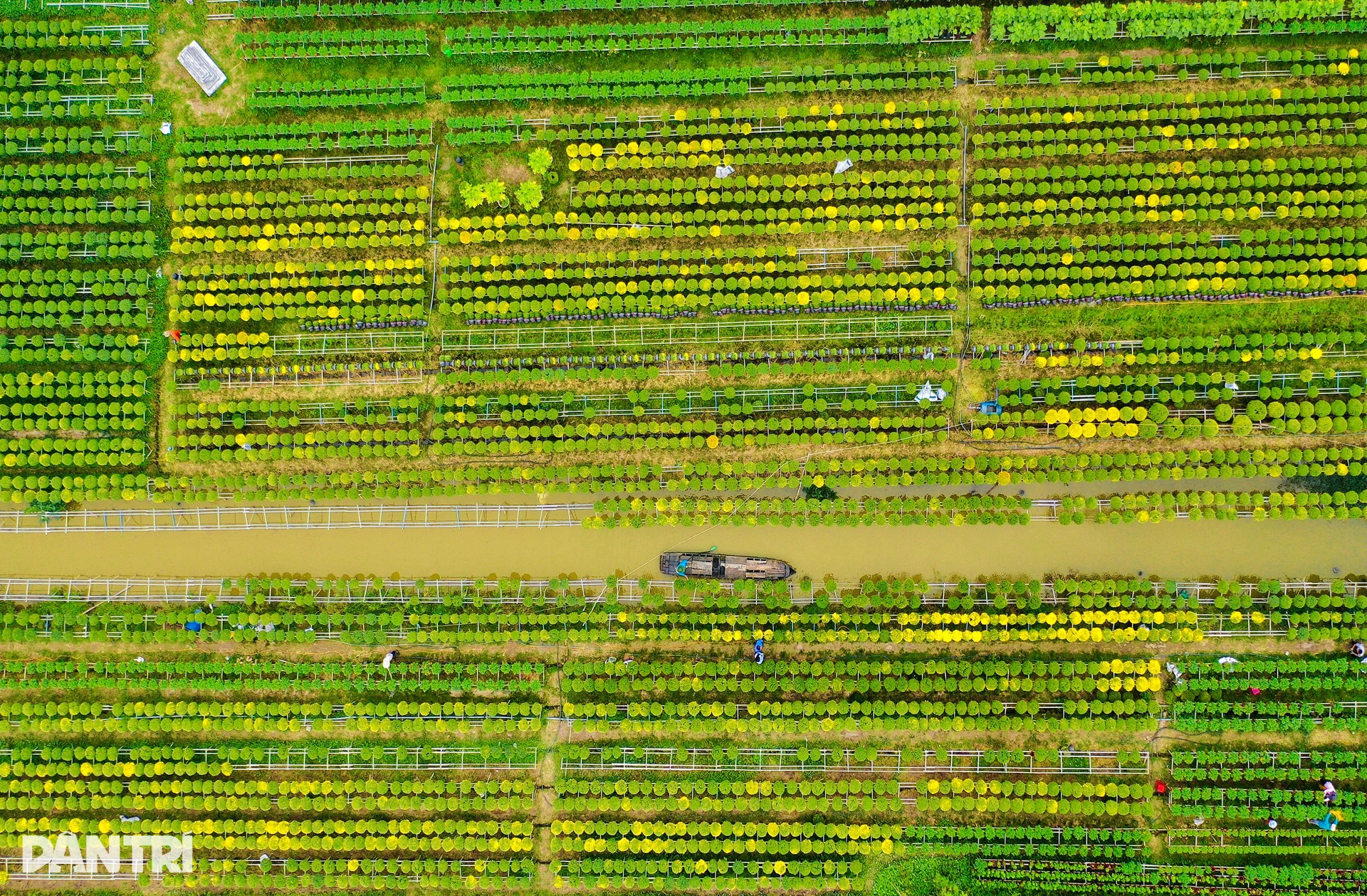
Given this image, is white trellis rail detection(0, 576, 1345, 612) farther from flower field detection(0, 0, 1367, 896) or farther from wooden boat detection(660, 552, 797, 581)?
wooden boat detection(660, 552, 797, 581)

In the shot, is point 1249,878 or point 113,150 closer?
point 1249,878

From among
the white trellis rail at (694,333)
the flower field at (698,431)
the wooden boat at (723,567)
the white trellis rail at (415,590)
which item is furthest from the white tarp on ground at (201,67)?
the wooden boat at (723,567)

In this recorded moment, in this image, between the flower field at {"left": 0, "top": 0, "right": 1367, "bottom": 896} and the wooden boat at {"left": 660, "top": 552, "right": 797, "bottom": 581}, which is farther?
the wooden boat at {"left": 660, "top": 552, "right": 797, "bottom": 581}

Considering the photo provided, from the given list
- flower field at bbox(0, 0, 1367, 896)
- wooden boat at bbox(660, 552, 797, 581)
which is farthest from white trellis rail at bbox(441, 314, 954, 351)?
wooden boat at bbox(660, 552, 797, 581)

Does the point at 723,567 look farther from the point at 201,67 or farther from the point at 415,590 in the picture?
the point at 201,67

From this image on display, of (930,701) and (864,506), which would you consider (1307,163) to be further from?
(930,701)

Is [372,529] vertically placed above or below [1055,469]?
below

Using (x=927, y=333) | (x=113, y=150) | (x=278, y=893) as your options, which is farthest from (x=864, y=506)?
(x=113, y=150)
